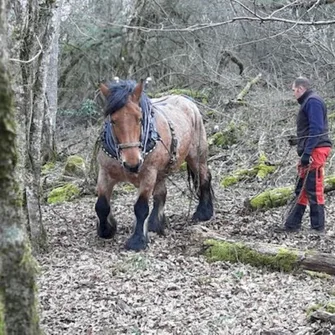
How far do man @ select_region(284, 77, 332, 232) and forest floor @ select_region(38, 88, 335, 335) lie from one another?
1.31 feet

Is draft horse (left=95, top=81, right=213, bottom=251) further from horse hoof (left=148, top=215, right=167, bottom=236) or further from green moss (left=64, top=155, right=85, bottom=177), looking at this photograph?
green moss (left=64, top=155, right=85, bottom=177)

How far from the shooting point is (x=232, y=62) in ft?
59.4

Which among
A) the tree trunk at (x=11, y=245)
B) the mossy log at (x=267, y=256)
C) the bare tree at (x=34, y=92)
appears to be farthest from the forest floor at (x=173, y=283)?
the tree trunk at (x=11, y=245)

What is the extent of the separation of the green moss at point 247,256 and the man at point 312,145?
1.61 meters

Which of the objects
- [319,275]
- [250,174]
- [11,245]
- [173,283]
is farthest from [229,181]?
[11,245]

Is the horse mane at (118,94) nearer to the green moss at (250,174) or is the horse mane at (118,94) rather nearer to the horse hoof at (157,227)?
the horse hoof at (157,227)

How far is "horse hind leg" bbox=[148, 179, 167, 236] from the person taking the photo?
26.0 ft

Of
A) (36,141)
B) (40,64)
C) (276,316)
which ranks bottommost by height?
(276,316)

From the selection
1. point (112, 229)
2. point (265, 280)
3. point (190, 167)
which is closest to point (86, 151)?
point (190, 167)

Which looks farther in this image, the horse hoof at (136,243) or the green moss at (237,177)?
the green moss at (237,177)

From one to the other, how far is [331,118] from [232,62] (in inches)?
205

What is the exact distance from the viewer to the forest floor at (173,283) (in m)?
4.80

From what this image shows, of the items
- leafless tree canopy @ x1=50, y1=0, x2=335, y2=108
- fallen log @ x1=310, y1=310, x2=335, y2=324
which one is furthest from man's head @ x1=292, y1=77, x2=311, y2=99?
leafless tree canopy @ x1=50, y1=0, x2=335, y2=108

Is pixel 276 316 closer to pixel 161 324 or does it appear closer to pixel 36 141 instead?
pixel 161 324
